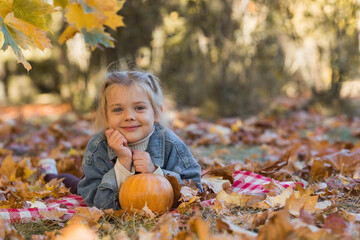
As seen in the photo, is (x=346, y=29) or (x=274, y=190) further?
(x=346, y=29)

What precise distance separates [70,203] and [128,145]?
1.60 feet

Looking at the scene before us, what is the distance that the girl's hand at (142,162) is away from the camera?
2.39 metres

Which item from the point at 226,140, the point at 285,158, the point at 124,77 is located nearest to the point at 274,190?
the point at 285,158

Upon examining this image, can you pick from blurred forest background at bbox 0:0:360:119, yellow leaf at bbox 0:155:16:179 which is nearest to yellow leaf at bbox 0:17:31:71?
yellow leaf at bbox 0:155:16:179

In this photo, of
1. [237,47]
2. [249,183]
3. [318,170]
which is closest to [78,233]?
[249,183]

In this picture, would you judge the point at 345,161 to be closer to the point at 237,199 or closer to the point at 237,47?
the point at 237,199

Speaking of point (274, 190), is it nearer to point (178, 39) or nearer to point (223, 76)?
point (223, 76)

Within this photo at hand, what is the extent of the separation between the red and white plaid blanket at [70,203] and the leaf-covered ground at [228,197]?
0.17ft

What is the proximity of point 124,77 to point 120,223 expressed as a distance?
2.81 feet

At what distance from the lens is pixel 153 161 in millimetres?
2521

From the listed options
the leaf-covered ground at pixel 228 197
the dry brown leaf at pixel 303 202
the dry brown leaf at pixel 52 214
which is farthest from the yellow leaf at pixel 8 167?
the dry brown leaf at pixel 303 202

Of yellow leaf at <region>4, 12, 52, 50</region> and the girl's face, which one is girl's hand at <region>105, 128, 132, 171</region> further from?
yellow leaf at <region>4, 12, 52, 50</region>

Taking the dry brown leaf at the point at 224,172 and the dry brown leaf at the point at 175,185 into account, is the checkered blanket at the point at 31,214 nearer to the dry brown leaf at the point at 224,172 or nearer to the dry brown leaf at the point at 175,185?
the dry brown leaf at the point at 175,185

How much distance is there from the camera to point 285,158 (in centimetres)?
316
